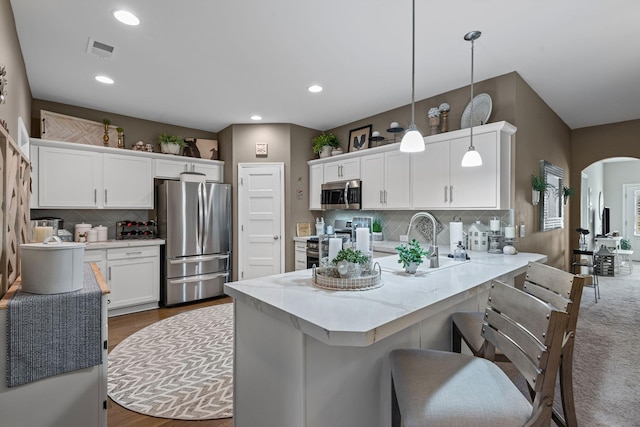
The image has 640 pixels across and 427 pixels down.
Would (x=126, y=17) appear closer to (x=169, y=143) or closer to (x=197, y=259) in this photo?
(x=169, y=143)

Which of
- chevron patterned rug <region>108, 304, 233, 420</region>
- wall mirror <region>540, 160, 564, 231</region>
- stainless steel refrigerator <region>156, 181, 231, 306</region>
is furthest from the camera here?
stainless steel refrigerator <region>156, 181, 231, 306</region>

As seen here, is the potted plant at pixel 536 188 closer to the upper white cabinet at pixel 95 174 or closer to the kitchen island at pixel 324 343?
the kitchen island at pixel 324 343

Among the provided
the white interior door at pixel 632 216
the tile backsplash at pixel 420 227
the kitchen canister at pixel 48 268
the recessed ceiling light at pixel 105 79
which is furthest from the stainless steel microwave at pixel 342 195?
the white interior door at pixel 632 216

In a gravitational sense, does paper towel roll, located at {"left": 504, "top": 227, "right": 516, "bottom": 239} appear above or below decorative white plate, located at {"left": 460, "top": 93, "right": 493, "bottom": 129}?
below

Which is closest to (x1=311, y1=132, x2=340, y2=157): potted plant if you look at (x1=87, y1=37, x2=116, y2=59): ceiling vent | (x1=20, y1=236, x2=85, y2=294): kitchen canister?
(x1=87, y1=37, x2=116, y2=59): ceiling vent

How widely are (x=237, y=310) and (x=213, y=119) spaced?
380cm

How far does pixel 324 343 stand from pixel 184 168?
4268 millimetres

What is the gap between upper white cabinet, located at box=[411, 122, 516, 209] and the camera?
300 cm

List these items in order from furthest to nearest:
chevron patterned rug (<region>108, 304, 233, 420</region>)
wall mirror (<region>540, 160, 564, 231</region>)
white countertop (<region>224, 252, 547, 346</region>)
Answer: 1. wall mirror (<region>540, 160, 564, 231</region>)
2. chevron patterned rug (<region>108, 304, 233, 420</region>)
3. white countertop (<region>224, 252, 547, 346</region>)

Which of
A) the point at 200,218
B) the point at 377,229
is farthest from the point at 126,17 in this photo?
the point at 377,229

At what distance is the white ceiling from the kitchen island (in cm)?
190

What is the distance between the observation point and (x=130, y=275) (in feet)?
12.8

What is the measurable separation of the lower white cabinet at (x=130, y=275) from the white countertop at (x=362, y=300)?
2976 mm

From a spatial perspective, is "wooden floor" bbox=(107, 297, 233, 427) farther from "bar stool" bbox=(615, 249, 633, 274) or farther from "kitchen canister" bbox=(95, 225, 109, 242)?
"bar stool" bbox=(615, 249, 633, 274)
